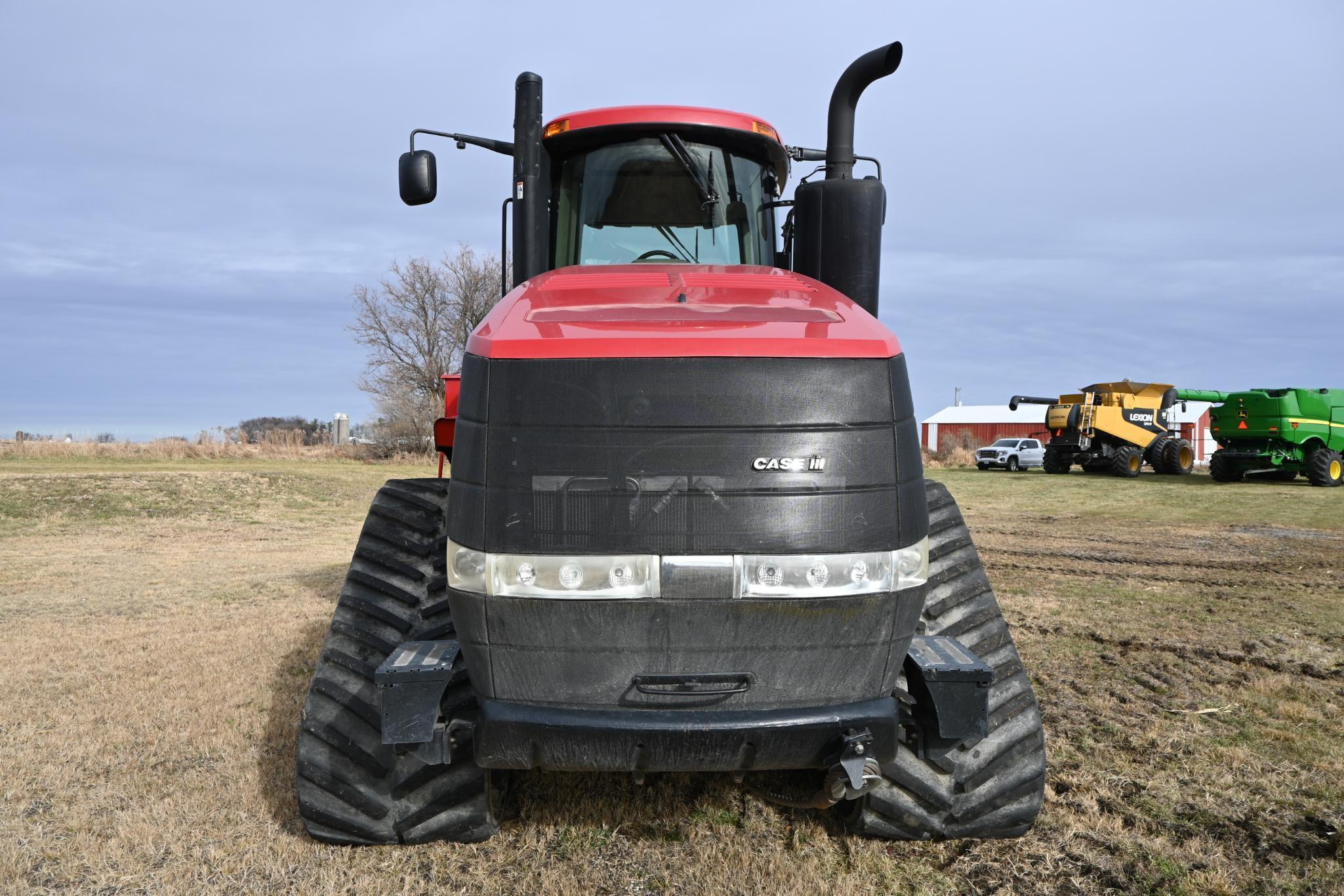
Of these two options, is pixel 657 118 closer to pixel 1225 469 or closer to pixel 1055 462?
pixel 1225 469

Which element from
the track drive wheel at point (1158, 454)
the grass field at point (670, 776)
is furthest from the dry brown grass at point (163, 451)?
the track drive wheel at point (1158, 454)

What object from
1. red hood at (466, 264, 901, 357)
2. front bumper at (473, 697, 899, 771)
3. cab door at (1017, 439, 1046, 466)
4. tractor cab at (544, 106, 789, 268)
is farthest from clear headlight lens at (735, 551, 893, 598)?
cab door at (1017, 439, 1046, 466)

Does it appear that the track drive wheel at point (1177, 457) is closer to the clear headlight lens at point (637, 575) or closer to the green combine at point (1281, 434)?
the green combine at point (1281, 434)

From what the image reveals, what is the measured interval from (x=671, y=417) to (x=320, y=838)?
1.90 meters

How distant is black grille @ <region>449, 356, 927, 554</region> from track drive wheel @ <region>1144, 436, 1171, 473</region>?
27.8 meters

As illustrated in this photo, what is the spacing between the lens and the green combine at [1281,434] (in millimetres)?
22266

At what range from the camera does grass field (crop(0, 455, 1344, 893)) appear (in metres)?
2.95

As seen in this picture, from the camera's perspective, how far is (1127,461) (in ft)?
84.8

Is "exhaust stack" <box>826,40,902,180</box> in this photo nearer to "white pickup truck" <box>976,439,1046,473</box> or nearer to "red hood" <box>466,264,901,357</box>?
"red hood" <box>466,264,901,357</box>

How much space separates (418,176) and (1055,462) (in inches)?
1061

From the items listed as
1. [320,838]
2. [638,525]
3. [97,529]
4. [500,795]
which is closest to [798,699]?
[638,525]

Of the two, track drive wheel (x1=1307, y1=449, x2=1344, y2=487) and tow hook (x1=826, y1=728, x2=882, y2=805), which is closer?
tow hook (x1=826, y1=728, x2=882, y2=805)

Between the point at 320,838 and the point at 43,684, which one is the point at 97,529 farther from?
the point at 320,838

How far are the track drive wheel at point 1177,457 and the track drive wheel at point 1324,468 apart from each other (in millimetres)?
4292
